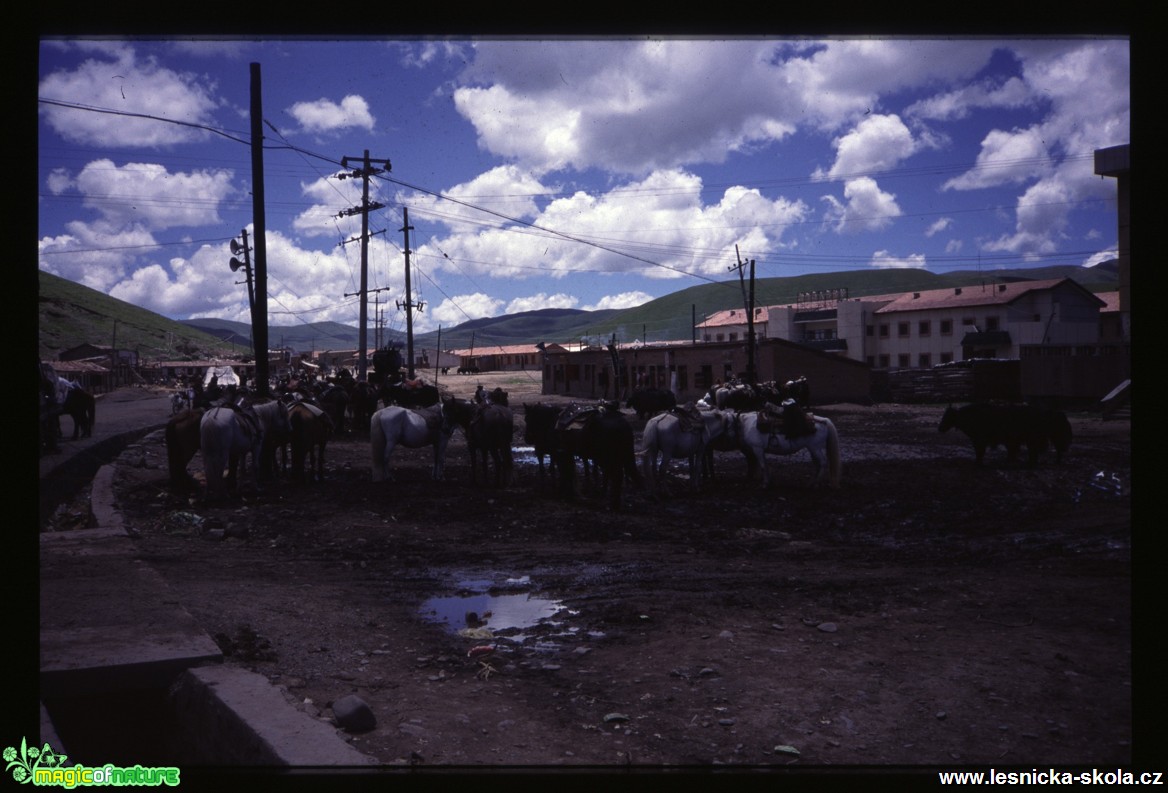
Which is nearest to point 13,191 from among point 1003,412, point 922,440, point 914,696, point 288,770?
point 288,770

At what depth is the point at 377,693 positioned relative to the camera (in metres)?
4.45

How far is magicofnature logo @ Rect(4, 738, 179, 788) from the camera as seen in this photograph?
9.55ft

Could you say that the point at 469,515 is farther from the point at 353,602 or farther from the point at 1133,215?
the point at 1133,215

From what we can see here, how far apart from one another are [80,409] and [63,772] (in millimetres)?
20135

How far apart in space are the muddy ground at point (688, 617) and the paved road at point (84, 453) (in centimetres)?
146

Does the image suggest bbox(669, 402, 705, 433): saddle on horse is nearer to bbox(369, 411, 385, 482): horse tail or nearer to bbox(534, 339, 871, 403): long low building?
bbox(369, 411, 385, 482): horse tail

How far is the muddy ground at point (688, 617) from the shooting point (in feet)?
12.7

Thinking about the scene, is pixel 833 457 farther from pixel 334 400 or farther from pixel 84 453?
pixel 84 453

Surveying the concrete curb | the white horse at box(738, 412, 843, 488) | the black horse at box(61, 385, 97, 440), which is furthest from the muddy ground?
the black horse at box(61, 385, 97, 440)

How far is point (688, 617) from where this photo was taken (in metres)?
5.99

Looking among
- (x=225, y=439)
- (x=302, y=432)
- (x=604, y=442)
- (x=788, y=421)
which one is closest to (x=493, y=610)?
(x=604, y=442)

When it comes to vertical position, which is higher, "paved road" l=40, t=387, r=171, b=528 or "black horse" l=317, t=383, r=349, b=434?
"black horse" l=317, t=383, r=349, b=434

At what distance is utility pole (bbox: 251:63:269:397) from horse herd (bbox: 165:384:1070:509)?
3.13 ft
